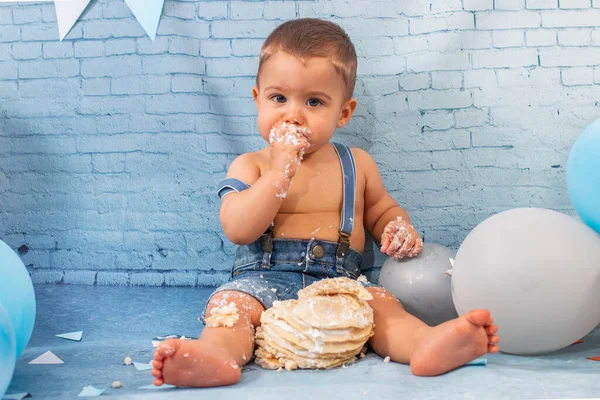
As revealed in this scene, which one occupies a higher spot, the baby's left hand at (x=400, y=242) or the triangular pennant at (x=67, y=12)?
the triangular pennant at (x=67, y=12)

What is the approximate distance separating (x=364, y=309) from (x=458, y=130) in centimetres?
81

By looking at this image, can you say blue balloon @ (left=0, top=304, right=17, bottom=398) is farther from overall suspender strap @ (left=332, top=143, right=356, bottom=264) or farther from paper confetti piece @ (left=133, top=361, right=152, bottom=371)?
overall suspender strap @ (left=332, top=143, right=356, bottom=264)

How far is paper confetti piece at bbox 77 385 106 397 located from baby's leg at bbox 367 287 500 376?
61 cm

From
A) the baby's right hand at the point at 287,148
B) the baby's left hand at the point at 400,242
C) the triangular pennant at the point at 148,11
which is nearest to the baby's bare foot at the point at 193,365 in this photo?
the baby's right hand at the point at 287,148

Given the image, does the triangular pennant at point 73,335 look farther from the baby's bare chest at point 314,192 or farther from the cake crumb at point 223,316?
the baby's bare chest at point 314,192

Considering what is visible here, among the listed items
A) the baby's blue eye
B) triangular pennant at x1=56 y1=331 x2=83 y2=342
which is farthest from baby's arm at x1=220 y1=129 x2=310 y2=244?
triangular pennant at x1=56 y1=331 x2=83 y2=342

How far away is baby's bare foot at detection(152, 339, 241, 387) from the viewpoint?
4.09 feet

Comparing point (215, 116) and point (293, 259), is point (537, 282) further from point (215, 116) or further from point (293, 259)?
point (215, 116)

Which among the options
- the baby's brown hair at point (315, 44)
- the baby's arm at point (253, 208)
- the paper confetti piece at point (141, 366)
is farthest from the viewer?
the baby's brown hair at point (315, 44)

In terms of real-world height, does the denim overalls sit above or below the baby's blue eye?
below

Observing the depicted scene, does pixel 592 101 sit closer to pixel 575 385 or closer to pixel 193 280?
pixel 575 385

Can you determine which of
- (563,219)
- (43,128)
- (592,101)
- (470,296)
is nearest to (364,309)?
(470,296)

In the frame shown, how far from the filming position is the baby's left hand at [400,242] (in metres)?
1.77

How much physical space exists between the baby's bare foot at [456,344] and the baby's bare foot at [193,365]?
1.22 feet
